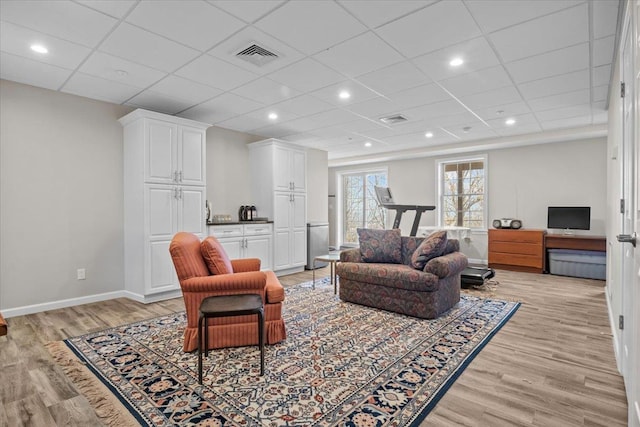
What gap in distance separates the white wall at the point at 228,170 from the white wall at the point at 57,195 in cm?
135

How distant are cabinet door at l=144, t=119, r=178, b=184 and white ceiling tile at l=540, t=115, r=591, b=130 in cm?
559

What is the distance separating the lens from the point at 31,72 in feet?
11.0

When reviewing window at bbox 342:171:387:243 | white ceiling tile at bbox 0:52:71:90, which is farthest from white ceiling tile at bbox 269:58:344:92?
window at bbox 342:171:387:243

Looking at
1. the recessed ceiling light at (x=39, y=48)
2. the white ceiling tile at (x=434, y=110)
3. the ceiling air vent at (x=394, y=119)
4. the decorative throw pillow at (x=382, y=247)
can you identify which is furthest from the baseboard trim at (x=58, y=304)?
the white ceiling tile at (x=434, y=110)

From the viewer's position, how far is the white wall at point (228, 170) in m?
5.45

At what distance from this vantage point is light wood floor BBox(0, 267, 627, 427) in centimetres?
184

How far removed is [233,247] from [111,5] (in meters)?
3.42

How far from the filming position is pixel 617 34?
104 inches

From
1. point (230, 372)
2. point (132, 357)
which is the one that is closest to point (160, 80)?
point (132, 357)

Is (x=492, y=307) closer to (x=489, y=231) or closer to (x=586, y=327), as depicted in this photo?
(x=586, y=327)

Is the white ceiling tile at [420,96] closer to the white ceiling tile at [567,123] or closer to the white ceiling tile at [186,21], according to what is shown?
the white ceiling tile at [186,21]

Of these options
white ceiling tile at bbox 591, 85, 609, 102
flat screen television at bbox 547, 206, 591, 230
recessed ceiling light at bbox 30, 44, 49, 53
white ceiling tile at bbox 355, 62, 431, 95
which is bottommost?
flat screen television at bbox 547, 206, 591, 230

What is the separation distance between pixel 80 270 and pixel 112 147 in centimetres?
157

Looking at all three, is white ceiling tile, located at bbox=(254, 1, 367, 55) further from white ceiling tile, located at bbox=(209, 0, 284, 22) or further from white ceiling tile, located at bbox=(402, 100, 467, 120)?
white ceiling tile, located at bbox=(402, 100, 467, 120)
